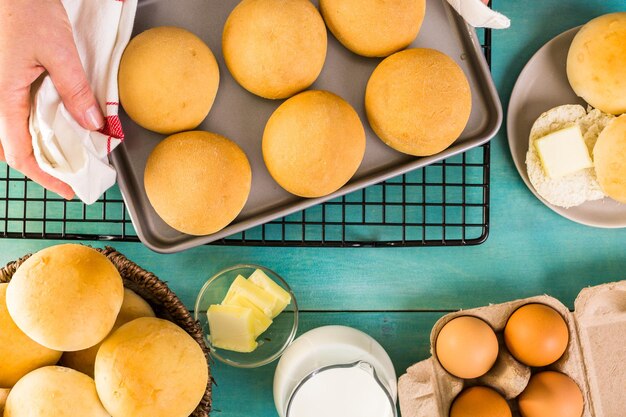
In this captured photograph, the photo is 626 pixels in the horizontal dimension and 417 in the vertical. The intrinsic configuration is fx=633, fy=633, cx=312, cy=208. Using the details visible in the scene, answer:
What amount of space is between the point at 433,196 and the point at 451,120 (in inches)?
7.4

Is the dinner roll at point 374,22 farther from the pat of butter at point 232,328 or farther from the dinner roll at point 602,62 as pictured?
the pat of butter at point 232,328

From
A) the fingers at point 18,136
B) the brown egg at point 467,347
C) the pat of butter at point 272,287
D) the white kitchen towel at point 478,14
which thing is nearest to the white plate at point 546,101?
the white kitchen towel at point 478,14

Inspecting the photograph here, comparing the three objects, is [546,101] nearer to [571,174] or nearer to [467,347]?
[571,174]

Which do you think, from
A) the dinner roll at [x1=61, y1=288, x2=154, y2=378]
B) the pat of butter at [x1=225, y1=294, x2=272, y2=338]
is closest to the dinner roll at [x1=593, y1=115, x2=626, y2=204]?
the pat of butter at [x1=225, y1=294, x2=272, y2=338]

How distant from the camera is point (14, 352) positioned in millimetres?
719

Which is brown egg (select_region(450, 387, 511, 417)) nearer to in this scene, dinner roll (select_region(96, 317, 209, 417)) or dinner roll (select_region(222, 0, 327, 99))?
dinner roll (select_region(96, 317, 209, 417))

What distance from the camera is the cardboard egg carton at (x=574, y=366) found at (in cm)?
90

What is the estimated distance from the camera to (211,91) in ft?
2.77

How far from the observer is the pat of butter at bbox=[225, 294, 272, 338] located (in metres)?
0.92

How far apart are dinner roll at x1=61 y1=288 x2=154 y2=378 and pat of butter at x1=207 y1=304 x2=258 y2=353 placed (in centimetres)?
12

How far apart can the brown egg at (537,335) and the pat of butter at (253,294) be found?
35cm

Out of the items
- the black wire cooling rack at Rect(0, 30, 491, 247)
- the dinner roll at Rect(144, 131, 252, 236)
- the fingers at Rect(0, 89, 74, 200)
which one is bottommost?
the black wire cooling rack at Rect(0, 30, 491, 247)

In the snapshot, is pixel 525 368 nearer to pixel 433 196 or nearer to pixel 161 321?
pixel 433 196

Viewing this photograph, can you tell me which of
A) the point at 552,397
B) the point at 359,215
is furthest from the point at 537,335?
the point at 359,215
